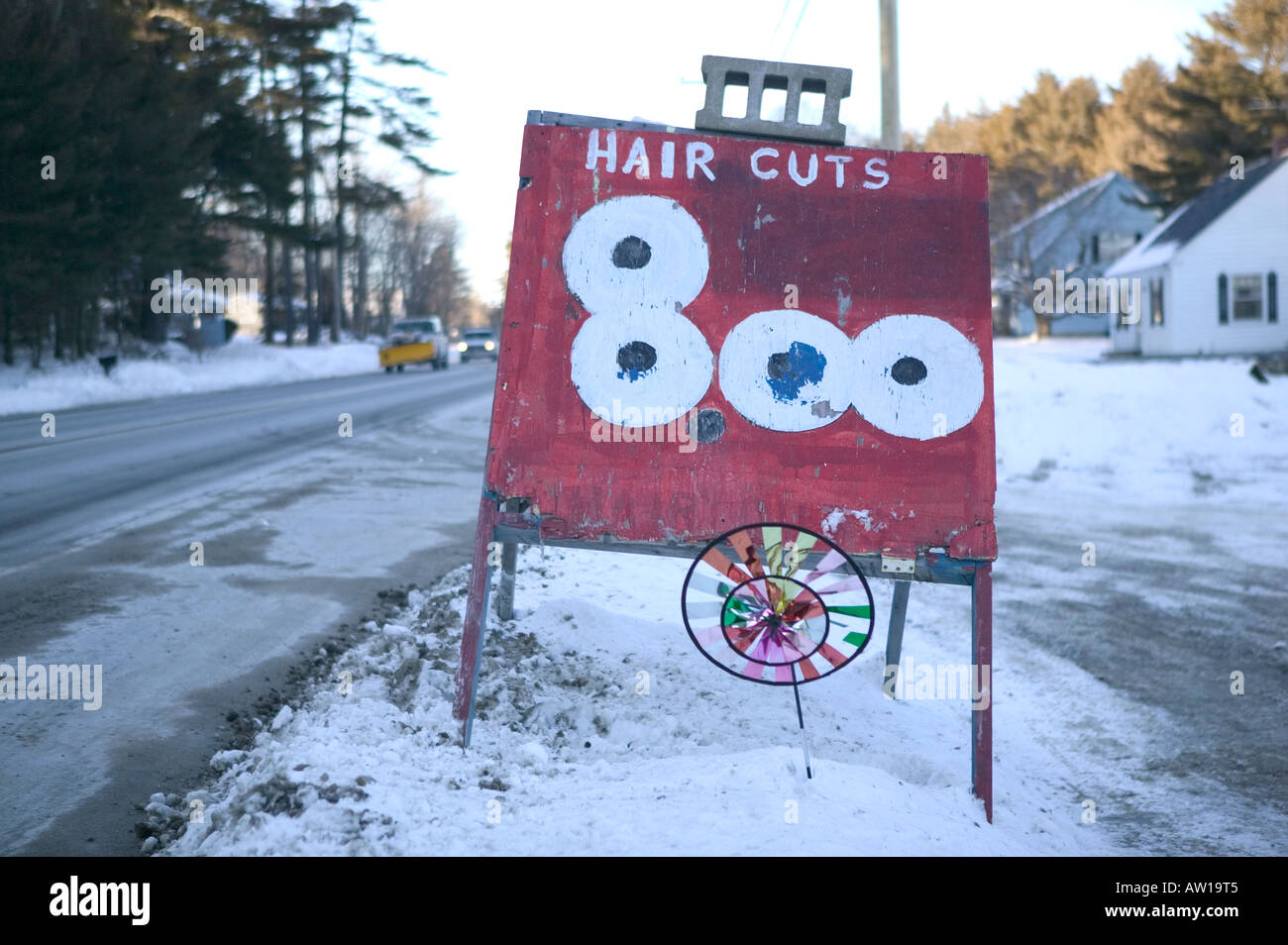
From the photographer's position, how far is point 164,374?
1156 inches

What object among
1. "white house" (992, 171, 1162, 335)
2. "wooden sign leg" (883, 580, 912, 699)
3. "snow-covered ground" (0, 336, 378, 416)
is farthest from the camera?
"white house" (992, 171, 1162, 335)

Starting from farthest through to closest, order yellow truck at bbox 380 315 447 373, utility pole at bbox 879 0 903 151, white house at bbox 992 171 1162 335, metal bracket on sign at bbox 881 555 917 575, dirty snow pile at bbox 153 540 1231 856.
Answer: white house at bbox 992 171 1162 335 < yellow truck at bbox 380 315 447 373 < utility pole at bbox 879 0 903 151 < metal bracket on sign at bbox 881 555 917 575 < dirty snow pile at bbox 153 540 1231 856

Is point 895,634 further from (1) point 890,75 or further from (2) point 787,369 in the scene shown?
(1) point 890,75

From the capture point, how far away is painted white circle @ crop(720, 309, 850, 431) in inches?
174

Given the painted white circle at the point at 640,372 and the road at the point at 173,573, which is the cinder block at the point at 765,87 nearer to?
the painted white circle at the point at 640,372

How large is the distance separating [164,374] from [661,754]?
28379mm

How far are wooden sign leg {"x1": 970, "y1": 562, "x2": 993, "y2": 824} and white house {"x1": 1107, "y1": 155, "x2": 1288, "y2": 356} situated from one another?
3110 cm

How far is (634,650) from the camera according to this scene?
589 centimetres

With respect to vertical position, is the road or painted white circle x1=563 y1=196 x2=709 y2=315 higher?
painted white circle x1=563 y1=196 x2=709 y2=315

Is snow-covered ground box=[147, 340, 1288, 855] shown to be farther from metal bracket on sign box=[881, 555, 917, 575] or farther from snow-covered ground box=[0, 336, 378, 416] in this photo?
snow-covered ground box=[0, 336, 378, 416]

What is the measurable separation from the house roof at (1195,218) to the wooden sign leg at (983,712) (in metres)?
31.4

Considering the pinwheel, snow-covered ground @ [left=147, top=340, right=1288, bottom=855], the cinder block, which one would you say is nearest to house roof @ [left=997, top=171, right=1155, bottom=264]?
snow-covered ground @ [left=147, top=340, right=1288, bottom=855]

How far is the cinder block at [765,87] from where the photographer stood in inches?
182

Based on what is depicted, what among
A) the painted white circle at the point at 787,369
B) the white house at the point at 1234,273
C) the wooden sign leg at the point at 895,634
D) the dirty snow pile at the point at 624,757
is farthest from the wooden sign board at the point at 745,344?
the white house at the point at 1234,273
